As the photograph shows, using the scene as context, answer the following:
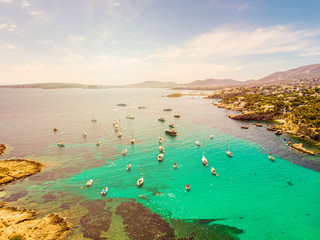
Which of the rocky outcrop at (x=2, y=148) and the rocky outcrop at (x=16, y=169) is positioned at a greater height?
the rocky outcrop at (x=2, y=148)

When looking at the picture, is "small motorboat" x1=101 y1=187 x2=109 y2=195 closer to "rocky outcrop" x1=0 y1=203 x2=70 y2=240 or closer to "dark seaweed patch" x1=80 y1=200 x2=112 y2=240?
"dark seaweed patch" x1=80 y1=200 x2=112 y2=240

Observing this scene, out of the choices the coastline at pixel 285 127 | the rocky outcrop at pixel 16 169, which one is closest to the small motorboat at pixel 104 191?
the rocky outcrop at pixel 16 169

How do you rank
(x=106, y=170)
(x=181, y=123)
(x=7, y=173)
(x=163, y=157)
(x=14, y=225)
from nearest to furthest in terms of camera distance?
1. (x=14, y=225)
2. (x=7, y=173)
3. (x=106, y=170)
4. (x=163, y=157)
5. (x=181, y=123)

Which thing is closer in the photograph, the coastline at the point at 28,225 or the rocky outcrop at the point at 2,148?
the coastline at the point at 28,225

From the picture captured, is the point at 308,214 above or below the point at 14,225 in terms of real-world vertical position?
below

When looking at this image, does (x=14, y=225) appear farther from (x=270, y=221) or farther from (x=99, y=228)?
(x=270, y=221)

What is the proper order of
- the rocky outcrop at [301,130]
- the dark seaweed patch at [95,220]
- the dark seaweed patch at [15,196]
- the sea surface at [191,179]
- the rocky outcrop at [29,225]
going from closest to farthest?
the rocky outcrop at [29,225] < the dark seaweed patch at [95,220] < the sea surface at [191,179] < the dark seaweed patch at [15,196] < the rocky outcrop at [301,130]

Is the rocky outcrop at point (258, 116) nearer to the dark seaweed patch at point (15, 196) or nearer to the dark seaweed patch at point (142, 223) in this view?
the dark seaweed patch at point (142, 223)

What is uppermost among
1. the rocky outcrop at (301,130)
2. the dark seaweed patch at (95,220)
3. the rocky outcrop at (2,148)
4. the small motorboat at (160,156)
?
the rocky outcrop at (301,130)

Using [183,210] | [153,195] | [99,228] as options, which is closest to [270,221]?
[183,210]
